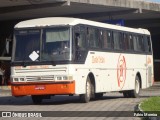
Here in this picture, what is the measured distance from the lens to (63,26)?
20359 mm

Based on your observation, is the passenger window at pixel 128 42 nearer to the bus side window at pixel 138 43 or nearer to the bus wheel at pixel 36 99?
the bus side window at pixel 138 43

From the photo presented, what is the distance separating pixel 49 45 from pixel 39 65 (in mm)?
785

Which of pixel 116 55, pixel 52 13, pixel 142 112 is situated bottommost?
pixel 142 112

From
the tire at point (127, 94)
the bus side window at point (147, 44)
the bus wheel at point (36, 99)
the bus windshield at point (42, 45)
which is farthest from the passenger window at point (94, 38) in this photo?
the bus side window at point (147, 44)

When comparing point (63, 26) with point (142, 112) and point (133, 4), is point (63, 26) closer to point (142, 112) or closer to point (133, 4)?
point (142, 112)

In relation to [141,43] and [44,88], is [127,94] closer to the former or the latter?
[141,43]

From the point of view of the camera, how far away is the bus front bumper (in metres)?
19.9

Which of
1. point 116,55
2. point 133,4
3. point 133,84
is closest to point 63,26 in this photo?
point 116,55

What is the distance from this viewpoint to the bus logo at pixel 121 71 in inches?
963

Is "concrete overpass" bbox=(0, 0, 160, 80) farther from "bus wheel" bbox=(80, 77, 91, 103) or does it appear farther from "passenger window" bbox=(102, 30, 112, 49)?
"bus wheel" bbox=(80, 77, 91, 103)

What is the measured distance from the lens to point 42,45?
66.6 ft

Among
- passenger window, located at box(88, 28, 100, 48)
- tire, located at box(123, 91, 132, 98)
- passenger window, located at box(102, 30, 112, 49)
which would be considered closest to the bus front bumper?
passenger window, located at box(88, 28, 100, 48)

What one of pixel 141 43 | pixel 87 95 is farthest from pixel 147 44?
pixel 87 95

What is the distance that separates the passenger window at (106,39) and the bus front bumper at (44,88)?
3.67 meters
